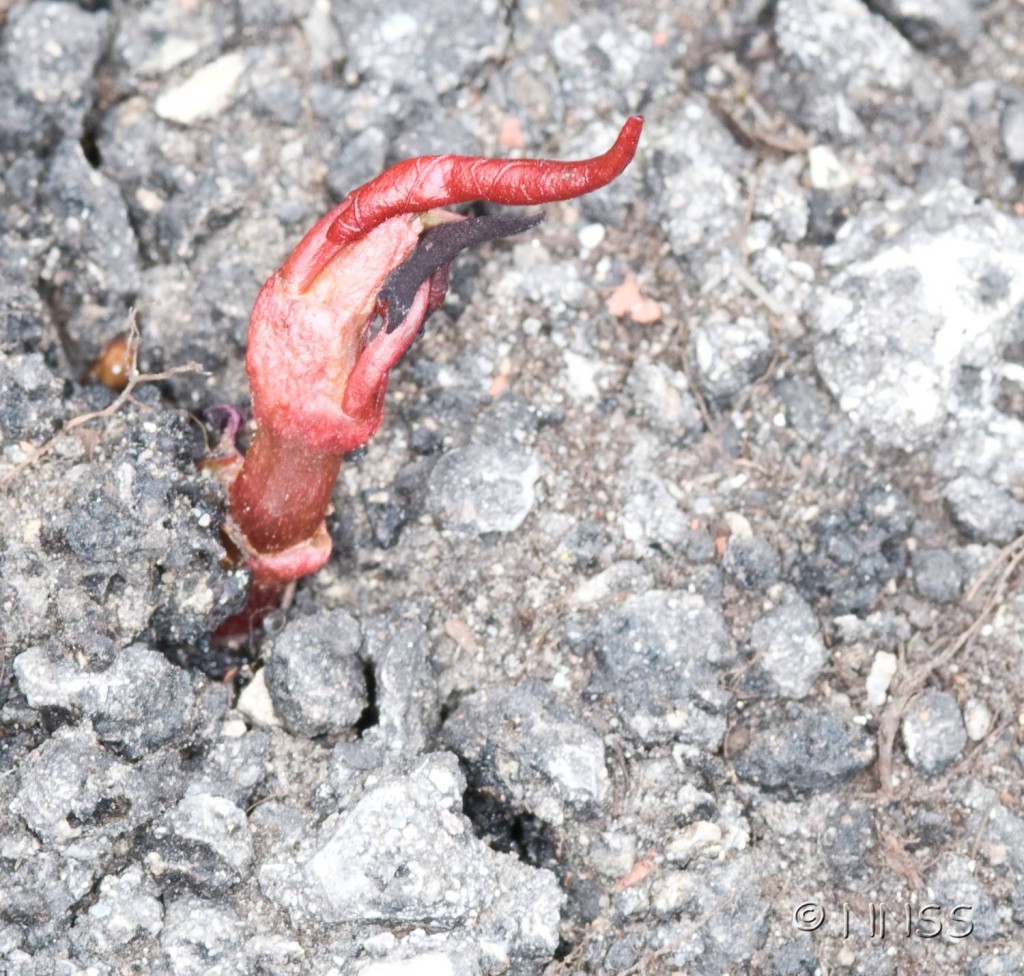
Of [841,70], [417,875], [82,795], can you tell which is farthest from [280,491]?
[841,70]

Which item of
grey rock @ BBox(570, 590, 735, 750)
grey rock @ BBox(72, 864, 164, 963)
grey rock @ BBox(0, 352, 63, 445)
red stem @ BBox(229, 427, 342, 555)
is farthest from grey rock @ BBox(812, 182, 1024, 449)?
grey rock @ BBox(72, 864, 164, 963)

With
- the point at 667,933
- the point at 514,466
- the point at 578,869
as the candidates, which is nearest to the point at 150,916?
the point at 578,869

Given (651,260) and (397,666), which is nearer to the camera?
(397,666)

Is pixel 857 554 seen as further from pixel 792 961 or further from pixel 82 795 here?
pixel 82 795

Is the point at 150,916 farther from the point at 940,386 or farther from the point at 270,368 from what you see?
the point at 940,386

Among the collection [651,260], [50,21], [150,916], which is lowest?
[150,916]

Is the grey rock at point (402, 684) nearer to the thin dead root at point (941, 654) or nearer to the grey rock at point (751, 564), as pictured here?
the grey rock at point (751, 564)

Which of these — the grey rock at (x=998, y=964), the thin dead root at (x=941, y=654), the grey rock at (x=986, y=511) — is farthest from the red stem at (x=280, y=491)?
the grey rock at (x=998, y=964)
